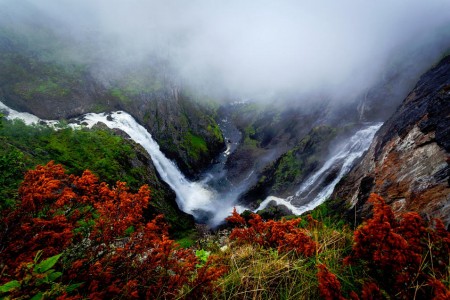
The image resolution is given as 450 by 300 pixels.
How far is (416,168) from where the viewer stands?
10188 mm

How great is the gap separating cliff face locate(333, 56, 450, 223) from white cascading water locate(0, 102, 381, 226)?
8.92 metres

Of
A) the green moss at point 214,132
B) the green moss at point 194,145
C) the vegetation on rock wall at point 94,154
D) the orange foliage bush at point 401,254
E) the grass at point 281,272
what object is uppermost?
the green moss at point 214,132

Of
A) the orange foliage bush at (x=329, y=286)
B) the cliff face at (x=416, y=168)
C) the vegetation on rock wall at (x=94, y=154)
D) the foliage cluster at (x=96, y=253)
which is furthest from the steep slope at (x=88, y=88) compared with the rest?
the orange foliage bush at (x=329, y=286)

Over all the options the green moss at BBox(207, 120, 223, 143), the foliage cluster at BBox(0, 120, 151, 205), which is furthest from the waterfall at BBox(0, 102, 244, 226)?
the green moss at BBox(207, 120, 223, 143)

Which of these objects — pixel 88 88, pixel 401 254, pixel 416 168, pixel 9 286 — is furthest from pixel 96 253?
pixel 88 88

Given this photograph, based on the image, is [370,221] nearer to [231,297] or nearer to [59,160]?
[231,297]

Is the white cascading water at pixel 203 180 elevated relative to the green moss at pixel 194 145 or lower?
lower

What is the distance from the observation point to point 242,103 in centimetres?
7656

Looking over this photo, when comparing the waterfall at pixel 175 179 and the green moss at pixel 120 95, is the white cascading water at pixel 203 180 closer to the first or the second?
the waterfall at pixel 175 179

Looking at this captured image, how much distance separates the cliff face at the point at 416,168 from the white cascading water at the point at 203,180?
8.92 metres

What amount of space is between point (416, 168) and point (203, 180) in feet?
102

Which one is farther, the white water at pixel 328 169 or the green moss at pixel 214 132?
the green moss at pixel 214 132

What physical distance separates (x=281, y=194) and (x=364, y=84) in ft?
88.3

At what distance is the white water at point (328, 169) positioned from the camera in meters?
23.5
